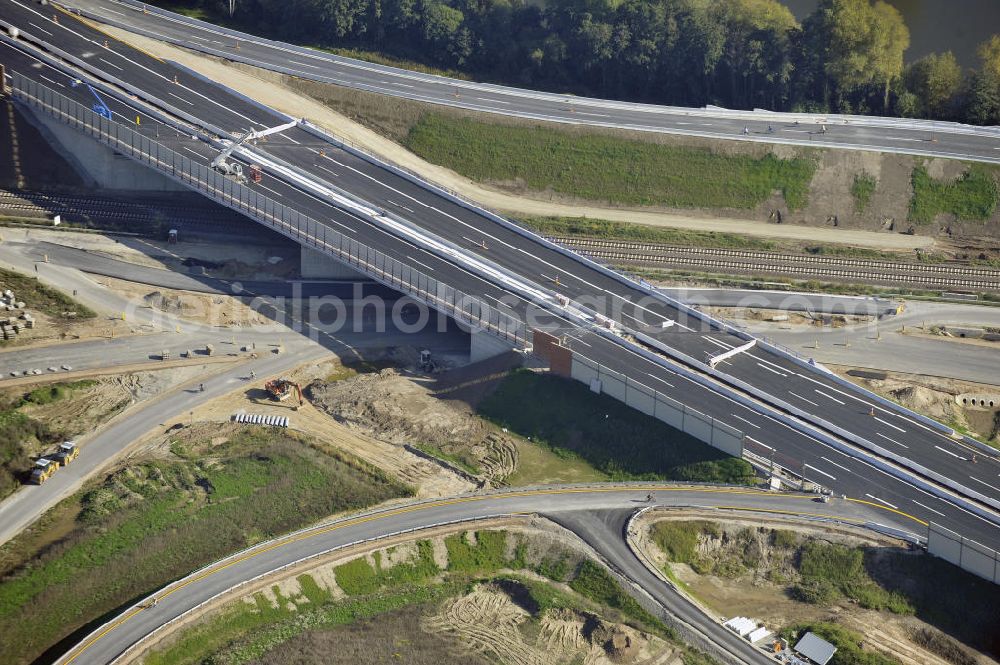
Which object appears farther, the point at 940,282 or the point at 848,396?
the point at 940,282

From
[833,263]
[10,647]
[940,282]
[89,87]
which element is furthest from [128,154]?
[940,282]

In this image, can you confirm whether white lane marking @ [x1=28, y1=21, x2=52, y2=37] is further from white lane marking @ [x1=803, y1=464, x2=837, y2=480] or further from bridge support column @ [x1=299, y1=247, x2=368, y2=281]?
white lane marking @ [x1=803, y1=464, x2=837, y2=480]

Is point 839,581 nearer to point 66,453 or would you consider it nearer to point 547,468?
point 547,468

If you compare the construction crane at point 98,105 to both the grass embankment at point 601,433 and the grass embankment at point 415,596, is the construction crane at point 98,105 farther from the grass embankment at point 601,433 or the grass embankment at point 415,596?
the grass embankment at point 415,596

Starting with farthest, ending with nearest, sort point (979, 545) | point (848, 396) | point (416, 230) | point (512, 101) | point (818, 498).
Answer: point (512, 101), point (416, 230), point (848, 396), point (818, 498), point (979, 545)

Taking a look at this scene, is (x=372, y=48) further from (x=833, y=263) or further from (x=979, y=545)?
(x=979, y=545)

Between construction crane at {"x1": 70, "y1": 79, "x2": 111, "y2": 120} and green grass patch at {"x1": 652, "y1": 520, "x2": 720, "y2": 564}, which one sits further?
construction crane at {"x1": 70, "y1": 79, "x2": 111, "y2": 120}

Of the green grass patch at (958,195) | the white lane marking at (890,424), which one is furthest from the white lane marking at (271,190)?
the green grass patch at (958,195)

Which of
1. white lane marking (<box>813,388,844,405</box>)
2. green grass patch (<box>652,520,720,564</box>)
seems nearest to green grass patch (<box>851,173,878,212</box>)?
white lane marking (<box>813,388,844,405</box>)
